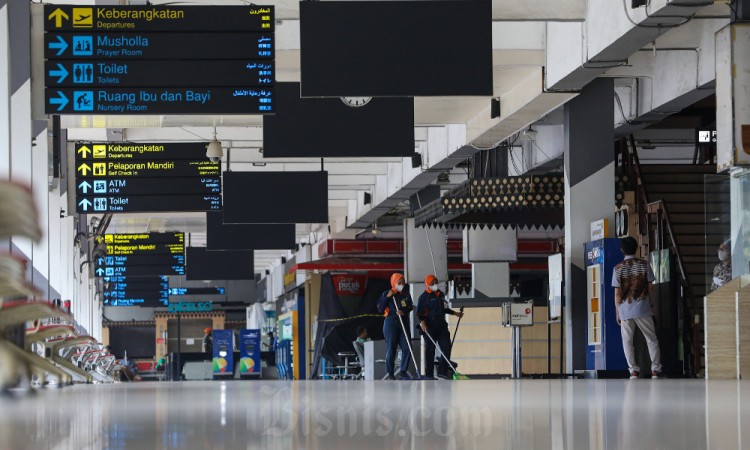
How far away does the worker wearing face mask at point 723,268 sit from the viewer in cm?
1133

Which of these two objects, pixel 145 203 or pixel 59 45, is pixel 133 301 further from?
pixel 59 45

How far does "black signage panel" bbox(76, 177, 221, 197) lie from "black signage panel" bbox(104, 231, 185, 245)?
8.22 meters

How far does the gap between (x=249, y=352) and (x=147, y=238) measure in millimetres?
10406

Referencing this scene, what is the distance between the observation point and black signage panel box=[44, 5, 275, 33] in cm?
938

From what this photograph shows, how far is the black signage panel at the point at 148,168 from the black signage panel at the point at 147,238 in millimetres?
8194

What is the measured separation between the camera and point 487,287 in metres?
20.5

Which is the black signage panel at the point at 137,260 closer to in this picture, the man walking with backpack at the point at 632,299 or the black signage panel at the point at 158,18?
the man walking with backpack at the point at 632,299

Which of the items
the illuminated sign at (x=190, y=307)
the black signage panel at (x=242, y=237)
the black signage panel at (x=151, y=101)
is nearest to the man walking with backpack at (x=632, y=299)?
the black signage panel at (x=151, y=101)

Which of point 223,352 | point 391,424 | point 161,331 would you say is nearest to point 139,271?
point 223,352

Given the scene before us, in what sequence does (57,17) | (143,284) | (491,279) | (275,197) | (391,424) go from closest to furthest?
(391,424), (57,17), (275,197), (491,279), (143,284)

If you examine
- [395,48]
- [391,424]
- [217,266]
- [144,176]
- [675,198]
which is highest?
[395,48]

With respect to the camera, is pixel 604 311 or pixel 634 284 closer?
pixel 634 284

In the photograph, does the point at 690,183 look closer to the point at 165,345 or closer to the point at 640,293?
the point at 640,293

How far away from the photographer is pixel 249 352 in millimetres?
33156
